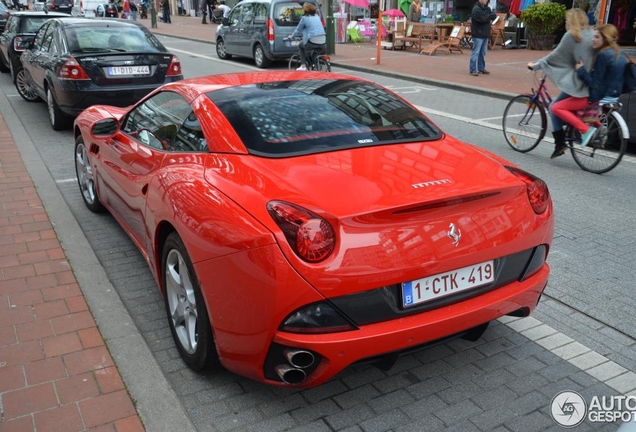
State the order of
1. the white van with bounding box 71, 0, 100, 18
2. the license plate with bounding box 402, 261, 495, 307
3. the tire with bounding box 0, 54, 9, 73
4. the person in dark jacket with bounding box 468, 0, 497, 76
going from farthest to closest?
the white van with bounding box 71, 0, 100, 18, the tire with bounding box 0, 54, 9, 73, the person in dark jacket with bounding box 468, 0, 497, 76, the license plate with bounding box 402, 261, 495, 307

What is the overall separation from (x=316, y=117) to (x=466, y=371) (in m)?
1.64

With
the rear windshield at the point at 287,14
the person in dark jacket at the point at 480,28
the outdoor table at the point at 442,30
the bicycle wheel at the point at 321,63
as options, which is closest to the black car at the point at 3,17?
the rear windshield at the point at 287,14

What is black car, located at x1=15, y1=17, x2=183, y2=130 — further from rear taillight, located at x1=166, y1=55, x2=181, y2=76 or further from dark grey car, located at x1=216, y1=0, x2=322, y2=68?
dark grey car, located at x1=216, y1=0, x2=322, y2=68

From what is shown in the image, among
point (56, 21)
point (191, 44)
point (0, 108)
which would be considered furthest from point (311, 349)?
point (191, 44)

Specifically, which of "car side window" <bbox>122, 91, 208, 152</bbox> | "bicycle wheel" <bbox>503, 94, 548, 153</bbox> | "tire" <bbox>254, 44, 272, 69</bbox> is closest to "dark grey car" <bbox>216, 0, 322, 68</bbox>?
"tire" <bbox>254, 44, 272, 69</bbox>

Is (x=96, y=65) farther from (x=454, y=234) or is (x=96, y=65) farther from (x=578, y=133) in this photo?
(x=454, y=234)

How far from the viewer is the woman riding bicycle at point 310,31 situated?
49.4ft

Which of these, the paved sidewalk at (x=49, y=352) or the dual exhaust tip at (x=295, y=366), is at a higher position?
the dual exhaust tip at (x=295, y=366)

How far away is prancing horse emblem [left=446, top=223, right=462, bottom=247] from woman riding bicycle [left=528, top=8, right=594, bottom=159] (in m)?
5.28

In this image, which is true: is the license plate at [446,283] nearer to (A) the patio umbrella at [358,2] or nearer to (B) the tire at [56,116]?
(B) the tire at [56,116]

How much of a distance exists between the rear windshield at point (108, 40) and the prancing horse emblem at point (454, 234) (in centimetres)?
797

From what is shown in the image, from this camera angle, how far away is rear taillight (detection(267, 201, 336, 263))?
265 cm


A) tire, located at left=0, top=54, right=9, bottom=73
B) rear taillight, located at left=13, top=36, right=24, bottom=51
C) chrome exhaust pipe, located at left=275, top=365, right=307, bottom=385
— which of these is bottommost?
tire, located at left=0, top=54, right=9, bottom=73

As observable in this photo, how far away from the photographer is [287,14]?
59.4 feet
